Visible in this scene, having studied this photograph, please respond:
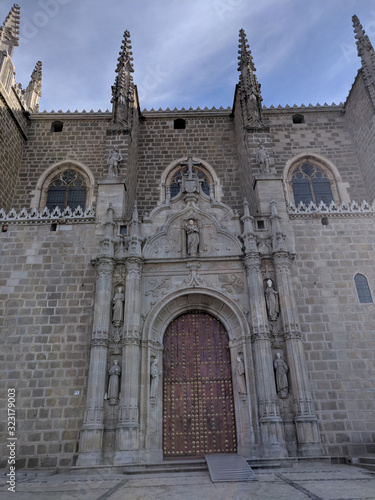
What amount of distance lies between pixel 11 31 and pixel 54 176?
6.98 metres

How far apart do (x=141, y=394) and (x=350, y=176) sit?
13463 mm

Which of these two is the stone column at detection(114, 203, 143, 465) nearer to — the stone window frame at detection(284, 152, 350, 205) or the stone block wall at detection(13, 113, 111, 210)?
the stone block wall at detection(13, 113, 111, 210)

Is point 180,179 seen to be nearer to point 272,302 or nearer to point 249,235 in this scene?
point 249,235

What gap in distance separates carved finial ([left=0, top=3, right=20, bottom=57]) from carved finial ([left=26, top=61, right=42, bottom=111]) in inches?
133

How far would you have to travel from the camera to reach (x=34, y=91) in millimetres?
21516

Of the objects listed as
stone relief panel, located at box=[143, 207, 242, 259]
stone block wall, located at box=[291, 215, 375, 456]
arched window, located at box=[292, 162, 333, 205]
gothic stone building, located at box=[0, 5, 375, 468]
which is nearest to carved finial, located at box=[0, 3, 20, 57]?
gothic stone building, located at box=[0, 5, 375, 468]

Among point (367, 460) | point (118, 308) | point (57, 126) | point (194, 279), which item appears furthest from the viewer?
point (57, 126)

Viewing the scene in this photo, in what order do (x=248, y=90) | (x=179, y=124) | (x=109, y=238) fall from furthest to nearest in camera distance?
(x=179, y=124) < (x=248, y=90) < (x=109, y=238)

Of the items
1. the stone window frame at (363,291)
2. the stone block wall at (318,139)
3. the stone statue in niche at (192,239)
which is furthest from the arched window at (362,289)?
the stone block wall at (318,139)

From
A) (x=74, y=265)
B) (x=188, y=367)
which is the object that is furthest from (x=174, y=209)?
(x=188, y=367)

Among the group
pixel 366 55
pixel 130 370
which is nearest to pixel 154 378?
pixel 130 370

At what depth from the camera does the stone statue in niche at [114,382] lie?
1032 cm

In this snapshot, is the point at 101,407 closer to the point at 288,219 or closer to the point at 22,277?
the point at 22,277

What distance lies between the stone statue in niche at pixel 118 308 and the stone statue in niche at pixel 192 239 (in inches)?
98.1
